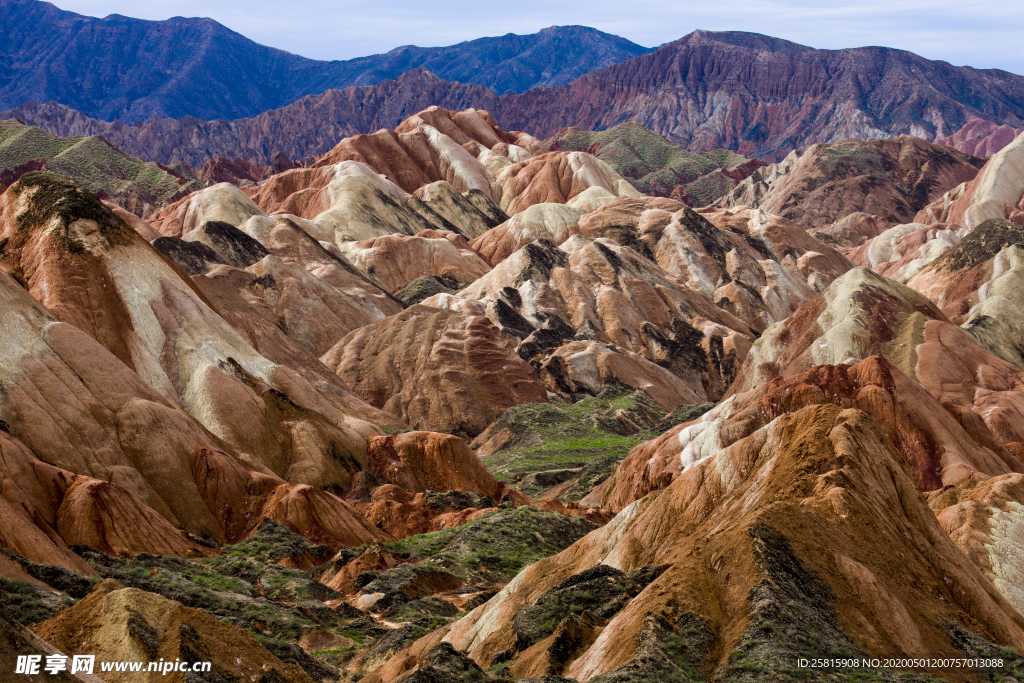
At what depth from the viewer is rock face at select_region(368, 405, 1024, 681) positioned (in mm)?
19062

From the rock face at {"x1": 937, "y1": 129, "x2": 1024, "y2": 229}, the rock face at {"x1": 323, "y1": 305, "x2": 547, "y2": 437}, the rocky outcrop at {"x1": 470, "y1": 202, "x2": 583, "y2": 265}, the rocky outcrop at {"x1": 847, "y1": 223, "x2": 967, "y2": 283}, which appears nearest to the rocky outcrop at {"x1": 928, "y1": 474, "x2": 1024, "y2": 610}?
the rock face at {"x1": 323, "y1": 305, "x2": 547, "y2": 437}

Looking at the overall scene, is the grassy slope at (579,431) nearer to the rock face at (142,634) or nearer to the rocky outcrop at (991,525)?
the rocky outcrop at (991,525)

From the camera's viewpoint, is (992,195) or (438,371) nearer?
(438,371)

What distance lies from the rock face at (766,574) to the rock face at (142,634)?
4.42 meters

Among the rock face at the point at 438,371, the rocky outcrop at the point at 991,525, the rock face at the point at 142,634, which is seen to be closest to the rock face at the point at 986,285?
the rock face at the point at 438,371

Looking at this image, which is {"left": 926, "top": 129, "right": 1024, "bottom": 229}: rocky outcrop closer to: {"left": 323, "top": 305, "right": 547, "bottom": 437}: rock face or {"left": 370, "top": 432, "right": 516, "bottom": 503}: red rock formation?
{"left": 323, "top": 305, "right": 547, "bottom": 437}: rock face

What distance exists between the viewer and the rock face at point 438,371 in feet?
267

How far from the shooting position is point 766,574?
64.7ft

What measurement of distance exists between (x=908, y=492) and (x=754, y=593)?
7.60 metres

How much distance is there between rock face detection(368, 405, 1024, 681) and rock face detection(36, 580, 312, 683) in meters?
4.42

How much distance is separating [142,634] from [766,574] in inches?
473

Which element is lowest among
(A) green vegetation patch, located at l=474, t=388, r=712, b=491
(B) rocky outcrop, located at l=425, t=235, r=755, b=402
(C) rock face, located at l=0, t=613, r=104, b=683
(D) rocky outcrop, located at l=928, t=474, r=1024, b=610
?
(A) green vegetation patch, located at l=474, t=388, r=712, b=491

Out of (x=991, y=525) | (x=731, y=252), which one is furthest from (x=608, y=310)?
(x=991, y=525)

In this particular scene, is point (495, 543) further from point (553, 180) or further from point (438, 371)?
point (553, 180)
